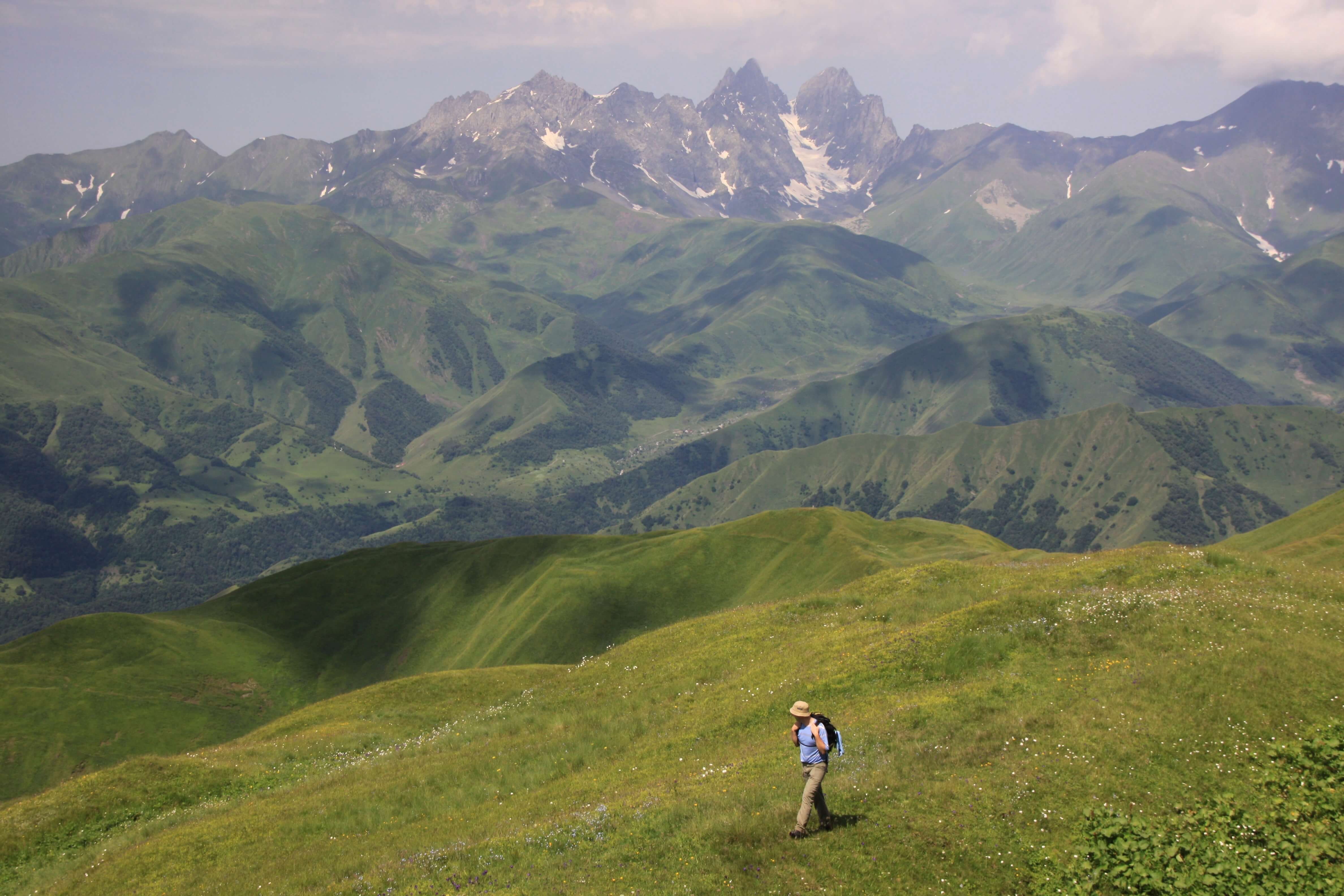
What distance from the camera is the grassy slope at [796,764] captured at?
89.8 ft

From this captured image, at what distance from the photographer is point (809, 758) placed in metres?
26.8

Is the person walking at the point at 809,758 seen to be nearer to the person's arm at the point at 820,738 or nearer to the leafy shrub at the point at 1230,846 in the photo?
the person's arm at the point at 820,738

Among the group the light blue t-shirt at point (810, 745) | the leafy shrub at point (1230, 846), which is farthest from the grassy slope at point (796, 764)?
the light blue t-shirt at point (810, 745)

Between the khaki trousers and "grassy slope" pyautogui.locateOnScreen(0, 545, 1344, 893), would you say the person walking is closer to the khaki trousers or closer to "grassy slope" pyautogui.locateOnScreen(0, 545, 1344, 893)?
the khaki trousers

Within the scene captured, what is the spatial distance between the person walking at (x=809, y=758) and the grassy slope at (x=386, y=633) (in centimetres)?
11090

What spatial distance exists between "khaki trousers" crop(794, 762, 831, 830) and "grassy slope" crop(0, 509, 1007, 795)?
4348 inches

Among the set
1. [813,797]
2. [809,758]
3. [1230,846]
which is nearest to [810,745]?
[809,758]

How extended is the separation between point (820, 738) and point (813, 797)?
7.37ft

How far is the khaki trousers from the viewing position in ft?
87.2

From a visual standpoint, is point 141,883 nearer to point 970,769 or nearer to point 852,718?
point 852,718

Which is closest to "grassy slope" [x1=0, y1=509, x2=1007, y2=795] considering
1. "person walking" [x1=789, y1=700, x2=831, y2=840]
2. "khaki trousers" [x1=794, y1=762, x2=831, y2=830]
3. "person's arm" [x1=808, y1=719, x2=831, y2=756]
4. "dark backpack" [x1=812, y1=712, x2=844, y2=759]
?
"khaki trousers" [x1=794, y1=762, x2=831, y2=830]

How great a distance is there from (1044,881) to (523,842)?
17.0m

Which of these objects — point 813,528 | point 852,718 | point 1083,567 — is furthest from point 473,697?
point 813,528

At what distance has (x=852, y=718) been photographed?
123ft
